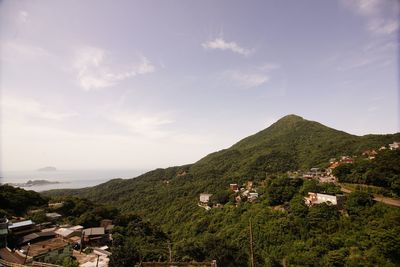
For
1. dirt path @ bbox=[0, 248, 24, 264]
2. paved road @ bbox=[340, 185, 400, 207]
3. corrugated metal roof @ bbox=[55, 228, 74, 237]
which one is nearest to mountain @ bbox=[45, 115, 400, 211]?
paved road @ bbox=[340, 185, 400, 207]

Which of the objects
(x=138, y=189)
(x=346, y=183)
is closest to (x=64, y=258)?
(x=346, y=183)

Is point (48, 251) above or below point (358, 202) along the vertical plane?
below

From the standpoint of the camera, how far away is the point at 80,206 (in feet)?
110

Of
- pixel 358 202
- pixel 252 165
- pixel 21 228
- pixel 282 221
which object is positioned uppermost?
pixel 252 165

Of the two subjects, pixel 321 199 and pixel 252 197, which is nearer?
pixel 321 199

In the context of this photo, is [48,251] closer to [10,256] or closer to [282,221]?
[10,256]

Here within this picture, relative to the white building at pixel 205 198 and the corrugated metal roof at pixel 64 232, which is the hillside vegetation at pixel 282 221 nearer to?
the white building at pixel 205 198

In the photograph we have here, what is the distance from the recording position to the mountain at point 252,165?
53.1 m

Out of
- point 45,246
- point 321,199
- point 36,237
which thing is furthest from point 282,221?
point 36,237

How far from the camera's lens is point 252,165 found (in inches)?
2360

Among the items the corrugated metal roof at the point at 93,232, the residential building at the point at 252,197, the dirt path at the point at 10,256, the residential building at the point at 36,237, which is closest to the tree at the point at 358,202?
the residential building at the point at 252,197

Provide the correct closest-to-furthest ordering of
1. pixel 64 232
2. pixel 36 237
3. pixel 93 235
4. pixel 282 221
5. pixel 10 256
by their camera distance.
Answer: pixel 10 256, pixel 36 237, pixel 64 232, pixel 93 235, pixel 282 221

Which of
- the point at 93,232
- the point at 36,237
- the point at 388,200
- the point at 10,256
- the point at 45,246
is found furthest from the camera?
the point at 388,200

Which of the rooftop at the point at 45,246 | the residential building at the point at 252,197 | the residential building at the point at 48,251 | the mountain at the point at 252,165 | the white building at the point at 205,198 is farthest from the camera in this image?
the mountain at the point at 252,165
